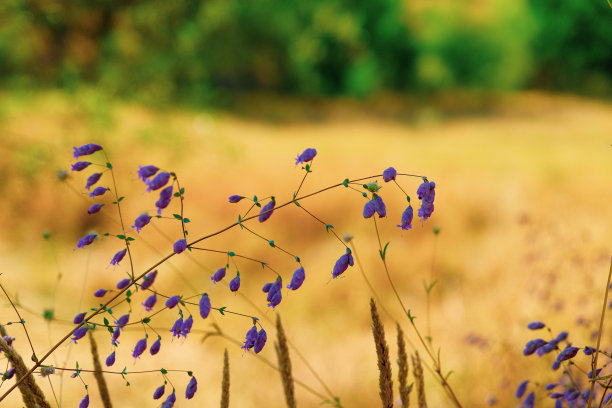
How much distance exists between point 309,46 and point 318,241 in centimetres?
503

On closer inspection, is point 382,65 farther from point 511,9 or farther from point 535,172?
point 535,172

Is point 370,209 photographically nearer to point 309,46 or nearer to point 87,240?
point 87,240

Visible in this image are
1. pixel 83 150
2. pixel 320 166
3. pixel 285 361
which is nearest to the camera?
pixel 83 150

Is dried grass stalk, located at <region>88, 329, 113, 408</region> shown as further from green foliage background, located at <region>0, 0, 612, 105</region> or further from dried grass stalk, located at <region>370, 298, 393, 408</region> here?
green foliage background, located at <region>0, 0, 612, 105</region>

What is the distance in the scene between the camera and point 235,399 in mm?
4359

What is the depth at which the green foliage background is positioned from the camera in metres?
7.94

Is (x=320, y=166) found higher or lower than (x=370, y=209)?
higher

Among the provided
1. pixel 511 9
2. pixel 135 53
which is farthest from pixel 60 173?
pixel 511 9

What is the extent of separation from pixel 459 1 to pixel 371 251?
253 inches

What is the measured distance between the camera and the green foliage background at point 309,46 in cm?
794

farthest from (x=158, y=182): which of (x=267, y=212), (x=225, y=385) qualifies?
(x=225, y=385)

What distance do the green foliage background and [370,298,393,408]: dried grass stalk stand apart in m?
6.66

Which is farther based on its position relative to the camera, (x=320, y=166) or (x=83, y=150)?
(x=320, y=166)

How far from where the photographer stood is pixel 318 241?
243 inches
